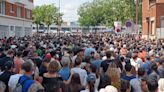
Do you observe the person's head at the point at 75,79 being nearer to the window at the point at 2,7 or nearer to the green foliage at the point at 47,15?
the window at the point at 2,7

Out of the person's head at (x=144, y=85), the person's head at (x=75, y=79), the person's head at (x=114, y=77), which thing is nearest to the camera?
the person's head at (x=114, y=77)

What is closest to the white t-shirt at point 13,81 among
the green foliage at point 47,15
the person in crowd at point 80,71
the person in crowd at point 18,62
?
the person in crowd at point 80,71

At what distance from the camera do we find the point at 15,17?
184 feet

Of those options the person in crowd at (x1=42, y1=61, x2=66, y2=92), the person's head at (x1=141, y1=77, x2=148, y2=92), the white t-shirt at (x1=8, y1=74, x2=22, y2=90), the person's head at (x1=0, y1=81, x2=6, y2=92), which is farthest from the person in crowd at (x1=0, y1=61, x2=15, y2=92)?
the person's head at (x1=141, y1=77, x2=148, y2=92)

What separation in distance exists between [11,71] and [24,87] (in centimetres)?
120

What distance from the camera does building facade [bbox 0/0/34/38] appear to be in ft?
161

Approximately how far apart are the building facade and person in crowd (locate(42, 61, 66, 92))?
38323mm

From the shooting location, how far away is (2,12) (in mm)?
49219

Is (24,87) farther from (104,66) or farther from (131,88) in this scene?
(104,66)

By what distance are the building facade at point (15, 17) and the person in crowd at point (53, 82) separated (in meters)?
38.3

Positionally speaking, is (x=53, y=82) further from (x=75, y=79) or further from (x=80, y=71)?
(x=80, y=71)

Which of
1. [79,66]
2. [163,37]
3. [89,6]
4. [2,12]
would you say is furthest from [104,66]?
[89,6]

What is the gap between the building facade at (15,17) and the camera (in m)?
49.2

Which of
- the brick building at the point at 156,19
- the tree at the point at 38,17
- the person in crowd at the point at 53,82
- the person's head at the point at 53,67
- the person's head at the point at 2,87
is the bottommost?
the person's head at the point at 2,87
